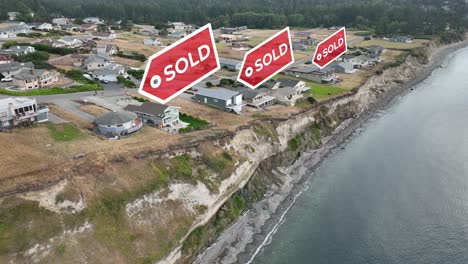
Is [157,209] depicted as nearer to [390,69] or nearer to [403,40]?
[390,69]

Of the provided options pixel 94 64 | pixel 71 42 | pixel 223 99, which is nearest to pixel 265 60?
pixel 223 99

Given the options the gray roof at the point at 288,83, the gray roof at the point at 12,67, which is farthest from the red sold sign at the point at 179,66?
the gray roof at the point at 12,67

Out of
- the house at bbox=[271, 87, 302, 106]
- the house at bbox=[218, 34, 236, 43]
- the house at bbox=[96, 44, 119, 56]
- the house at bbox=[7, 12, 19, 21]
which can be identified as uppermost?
the house at bbox=[7, 12, 19, 21]

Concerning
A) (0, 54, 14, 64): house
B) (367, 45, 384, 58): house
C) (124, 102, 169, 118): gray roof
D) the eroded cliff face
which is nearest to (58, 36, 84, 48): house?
(0, 54, 14, 64): house

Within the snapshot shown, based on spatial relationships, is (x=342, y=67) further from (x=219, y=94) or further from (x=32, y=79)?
(x=32, y=79)

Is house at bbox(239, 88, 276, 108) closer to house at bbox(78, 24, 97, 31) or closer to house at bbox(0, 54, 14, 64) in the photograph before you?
house at bbox(0, 54, 14, 64)

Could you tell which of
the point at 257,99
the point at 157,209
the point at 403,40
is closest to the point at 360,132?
the point at 257,99
